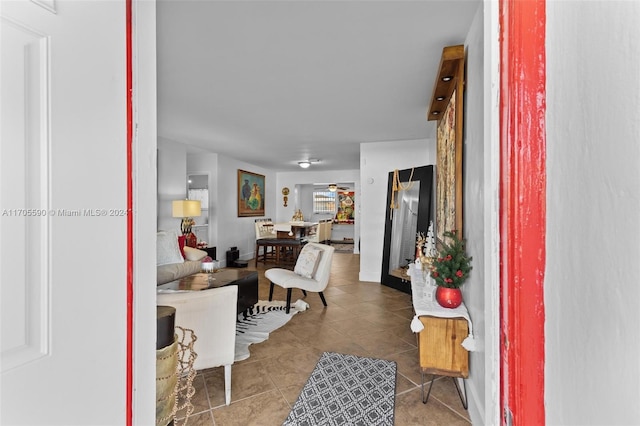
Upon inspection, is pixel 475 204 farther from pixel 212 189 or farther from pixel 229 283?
pixel 212 189

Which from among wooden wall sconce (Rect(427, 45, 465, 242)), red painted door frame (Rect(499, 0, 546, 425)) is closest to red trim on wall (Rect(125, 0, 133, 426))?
red painted door frame (Rect(499, 0, 546, 425))

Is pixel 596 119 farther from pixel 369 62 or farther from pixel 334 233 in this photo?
pixel 334 233

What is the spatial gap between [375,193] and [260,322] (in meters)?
2.85

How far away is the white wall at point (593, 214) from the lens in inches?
14.5

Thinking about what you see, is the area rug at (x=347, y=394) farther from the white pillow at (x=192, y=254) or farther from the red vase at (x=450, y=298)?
the white pillow at (x=192, y=254)

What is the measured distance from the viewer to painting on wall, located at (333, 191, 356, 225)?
10.9m

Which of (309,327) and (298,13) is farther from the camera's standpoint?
(309,327)

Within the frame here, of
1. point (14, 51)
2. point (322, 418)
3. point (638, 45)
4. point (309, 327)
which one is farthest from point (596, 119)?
point (309, 327)

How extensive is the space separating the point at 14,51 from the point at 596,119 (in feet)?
2.98

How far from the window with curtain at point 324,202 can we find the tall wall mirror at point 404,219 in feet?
20.7

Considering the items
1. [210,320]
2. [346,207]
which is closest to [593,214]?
[210,320]

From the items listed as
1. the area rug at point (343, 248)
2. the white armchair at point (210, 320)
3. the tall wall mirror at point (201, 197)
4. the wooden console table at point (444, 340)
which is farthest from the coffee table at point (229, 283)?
the area rug at point (343, 248)

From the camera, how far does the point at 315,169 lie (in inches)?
338

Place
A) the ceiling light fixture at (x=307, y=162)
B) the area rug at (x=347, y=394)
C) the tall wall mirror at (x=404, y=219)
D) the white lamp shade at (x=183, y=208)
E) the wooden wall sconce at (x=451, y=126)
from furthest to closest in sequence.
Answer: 1. the ceiling light fixture at (x=307, y=162)
2. the white lamp shade at (x=183, y=208)
3. the tall wall mirror at (x=404, y=219)
4. the wooden wall sconce at (x=451, y=126)
5. the area rug at (x=347, y=394)
